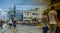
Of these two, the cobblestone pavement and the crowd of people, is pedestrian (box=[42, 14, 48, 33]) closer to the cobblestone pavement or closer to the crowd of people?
the crowd of people

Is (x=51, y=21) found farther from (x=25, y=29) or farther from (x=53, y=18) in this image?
(x=25, y=29)

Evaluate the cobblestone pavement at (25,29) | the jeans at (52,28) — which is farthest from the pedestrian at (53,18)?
the cobblestone pavement at (25,29)

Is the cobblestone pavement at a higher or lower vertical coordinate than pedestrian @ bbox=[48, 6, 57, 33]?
lower

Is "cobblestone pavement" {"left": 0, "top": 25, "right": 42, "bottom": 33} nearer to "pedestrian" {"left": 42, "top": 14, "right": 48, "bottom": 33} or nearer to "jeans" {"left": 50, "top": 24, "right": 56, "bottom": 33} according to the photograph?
"pedestrian" {"left": 42, "top": 14, "right": 48, "bottom": 33}

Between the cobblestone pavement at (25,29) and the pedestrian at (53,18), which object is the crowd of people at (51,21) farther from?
the cobblestone pavement at (25,29)

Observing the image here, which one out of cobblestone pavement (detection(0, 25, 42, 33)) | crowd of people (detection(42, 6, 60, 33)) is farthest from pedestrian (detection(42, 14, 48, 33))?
cobblestone pavement (detection(0, 25, 42, 33))

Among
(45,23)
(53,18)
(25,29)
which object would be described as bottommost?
(25,29)

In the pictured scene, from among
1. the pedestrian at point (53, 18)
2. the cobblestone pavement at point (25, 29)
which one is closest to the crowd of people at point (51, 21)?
the pedestrian at point (53, 18)

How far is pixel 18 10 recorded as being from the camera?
3.66m

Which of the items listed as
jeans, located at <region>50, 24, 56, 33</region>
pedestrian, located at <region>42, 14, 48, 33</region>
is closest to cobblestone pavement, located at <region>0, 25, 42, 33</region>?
pedestrian, located at <region>42, 14, 48, 33</region>

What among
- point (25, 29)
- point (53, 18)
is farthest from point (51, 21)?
point (25, 29)

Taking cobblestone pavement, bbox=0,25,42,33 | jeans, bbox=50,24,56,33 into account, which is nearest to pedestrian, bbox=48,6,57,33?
jeans, bbox=50,24,56,33

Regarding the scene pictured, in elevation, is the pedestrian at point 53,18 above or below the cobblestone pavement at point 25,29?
above

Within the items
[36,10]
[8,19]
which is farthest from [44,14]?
[8,19]
